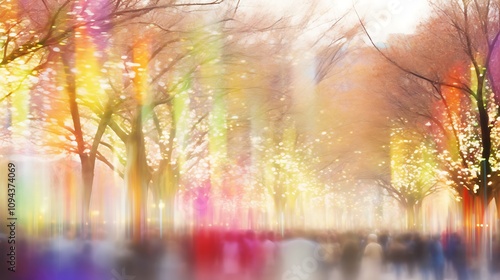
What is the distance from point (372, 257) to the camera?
63.1 feet

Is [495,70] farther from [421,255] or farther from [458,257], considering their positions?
[458,257]

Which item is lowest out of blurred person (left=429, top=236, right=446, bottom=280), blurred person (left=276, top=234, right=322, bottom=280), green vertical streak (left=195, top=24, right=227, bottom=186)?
blurred person (left=276, top=234, right=322, bottom=280)

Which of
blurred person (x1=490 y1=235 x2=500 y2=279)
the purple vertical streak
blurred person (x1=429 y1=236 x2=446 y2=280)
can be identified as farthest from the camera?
the purple vertical streak

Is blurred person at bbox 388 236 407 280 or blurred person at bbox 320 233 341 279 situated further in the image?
blurred person at bbox 320 233 341 279

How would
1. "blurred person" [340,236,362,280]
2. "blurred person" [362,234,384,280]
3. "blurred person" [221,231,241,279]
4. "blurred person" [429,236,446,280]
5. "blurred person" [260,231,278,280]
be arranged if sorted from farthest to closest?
1. "blurred person" [260,231,278,280]
2. "blurred person" [221,231,241,279]
3. "blurred person" [340,236,362,280]
4. "blurred person" [429,236,446,280]
5. "blurred person" [362,234,384,280]

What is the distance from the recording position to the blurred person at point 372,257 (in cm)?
1913

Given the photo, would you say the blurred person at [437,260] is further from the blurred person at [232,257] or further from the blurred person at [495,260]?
the blurred person at [232,257]

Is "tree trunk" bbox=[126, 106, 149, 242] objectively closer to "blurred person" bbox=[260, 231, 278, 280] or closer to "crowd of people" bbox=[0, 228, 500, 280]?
"crowd of people" bbox=[0, 228, 500, 280]

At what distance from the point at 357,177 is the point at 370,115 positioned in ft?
74.0

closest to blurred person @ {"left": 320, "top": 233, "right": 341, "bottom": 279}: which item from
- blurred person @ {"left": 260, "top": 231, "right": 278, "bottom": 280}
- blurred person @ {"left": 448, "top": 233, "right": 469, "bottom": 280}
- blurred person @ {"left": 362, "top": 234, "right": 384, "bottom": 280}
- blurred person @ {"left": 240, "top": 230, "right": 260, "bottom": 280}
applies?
blurred person @ {"left": 260, "top": 231, "right": 278, "bottom": 280}

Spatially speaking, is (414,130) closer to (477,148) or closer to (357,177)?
(477,148)

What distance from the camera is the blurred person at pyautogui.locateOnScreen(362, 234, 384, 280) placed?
19134mm

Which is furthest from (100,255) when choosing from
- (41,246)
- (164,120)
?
(164,120)

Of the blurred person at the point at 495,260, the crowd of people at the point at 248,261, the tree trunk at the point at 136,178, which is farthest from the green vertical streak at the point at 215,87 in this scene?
the blurred person at the point at 495,260
